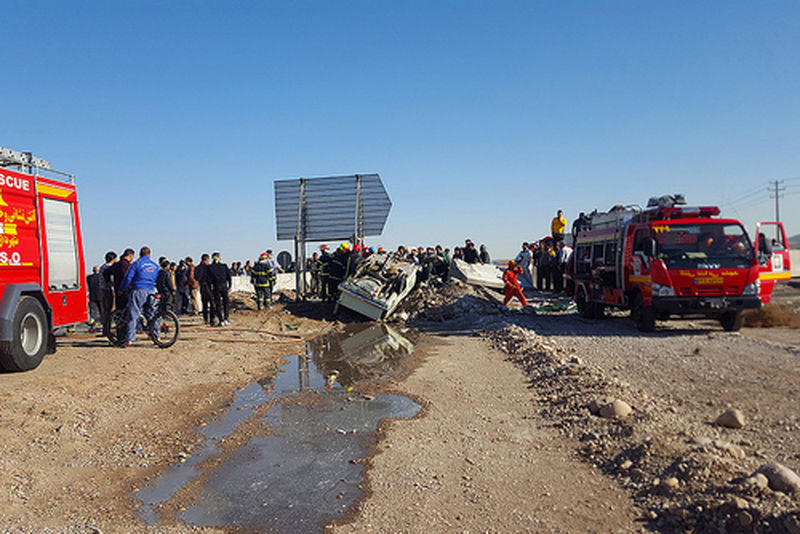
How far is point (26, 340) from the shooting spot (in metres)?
8.61

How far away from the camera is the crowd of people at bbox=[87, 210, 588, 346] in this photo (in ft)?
36.8

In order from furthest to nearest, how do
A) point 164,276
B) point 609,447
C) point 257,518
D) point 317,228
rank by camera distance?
point 317,228, point 164,276, point 609,447, point 257,518

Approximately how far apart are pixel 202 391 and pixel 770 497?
652 centimetres

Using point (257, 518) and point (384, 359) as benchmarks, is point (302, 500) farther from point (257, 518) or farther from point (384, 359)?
point (384, 359)

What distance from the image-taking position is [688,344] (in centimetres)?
1103

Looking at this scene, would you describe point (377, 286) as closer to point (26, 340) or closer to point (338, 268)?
point (338, 268)

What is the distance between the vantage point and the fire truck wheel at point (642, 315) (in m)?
12.6

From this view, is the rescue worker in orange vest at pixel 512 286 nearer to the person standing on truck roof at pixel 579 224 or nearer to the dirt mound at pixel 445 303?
the dirt mound at pixel 445 303

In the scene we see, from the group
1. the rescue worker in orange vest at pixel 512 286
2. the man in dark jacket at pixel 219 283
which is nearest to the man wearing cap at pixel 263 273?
the man in dark jacket at pixel 219 283

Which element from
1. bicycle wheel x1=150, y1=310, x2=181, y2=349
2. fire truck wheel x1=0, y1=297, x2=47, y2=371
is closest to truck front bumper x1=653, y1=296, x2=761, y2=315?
bicycle wheel x1=150, y1=310, x2=181, y2=349

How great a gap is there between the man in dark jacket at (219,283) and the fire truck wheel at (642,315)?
9500 millimetres

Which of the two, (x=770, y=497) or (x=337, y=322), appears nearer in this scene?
(x=770, y=497)

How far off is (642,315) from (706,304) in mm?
1258

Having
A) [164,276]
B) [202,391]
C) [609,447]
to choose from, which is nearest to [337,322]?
[164,276]
